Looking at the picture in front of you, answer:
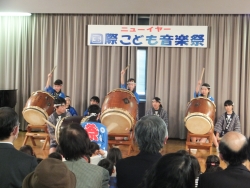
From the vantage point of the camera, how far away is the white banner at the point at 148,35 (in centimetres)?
612

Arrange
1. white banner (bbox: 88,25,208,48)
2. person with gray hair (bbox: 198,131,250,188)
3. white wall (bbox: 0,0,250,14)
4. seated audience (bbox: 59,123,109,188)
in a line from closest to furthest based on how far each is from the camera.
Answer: person with gray hair (bbox: 198,131,250,188), seated audience (bbox: 59,123,109,188), white wall (bbox: 0,0,250,14), white banner (bbox: 88,25,208,48)

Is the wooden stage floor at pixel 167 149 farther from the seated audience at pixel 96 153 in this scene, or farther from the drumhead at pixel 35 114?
the seated audience at pixel 96 153

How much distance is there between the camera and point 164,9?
592 cm

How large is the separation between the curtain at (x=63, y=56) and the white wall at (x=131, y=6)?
1.17 feet

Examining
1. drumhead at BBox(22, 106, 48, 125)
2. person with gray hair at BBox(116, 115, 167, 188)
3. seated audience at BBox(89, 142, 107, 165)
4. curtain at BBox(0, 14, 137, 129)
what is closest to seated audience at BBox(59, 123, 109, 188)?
person with gray hair at BBox(116, 115, 167, 188)

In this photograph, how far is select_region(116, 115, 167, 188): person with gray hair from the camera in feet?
5.55

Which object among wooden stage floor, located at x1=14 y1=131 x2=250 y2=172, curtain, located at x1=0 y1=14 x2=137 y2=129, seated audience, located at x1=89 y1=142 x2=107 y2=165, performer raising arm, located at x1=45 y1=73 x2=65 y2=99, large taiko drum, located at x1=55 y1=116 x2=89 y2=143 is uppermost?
curtain, located at x1=0 y1=14 x2=137 y2=129

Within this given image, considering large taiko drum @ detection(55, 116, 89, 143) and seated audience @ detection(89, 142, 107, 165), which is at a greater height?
large taiko drum @ detection(55, 116, 89, 143)

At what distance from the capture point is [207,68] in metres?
6.26

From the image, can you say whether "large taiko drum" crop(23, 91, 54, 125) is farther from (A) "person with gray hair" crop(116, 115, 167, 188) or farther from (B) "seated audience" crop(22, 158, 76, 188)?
(B) "seated audience" crop(22, 158, 76, 188)

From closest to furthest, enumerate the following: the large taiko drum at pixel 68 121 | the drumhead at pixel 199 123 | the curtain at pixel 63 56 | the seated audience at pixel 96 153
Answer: the seated audience at pixel 96 153 → the large taiko drum at pixel 68 121 → the drumhead at pixel 199 123 → the curtain at pixel 63 56

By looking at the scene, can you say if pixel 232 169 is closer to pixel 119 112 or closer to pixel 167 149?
pixel 119 112

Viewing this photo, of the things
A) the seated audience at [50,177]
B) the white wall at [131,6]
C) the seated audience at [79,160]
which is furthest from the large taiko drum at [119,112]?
the seated audience at [50,177]

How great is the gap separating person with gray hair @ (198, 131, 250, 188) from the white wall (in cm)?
427
